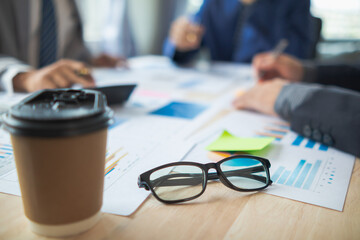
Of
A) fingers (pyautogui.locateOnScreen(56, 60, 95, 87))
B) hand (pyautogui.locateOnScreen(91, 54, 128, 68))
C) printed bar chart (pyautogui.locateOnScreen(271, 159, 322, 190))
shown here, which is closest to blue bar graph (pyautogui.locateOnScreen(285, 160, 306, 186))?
printed bar chart (pyautogui.locateOnScreen(271, 159, 322, 190))

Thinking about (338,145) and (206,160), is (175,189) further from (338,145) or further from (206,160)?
(338,145)

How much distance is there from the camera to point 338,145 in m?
0.62

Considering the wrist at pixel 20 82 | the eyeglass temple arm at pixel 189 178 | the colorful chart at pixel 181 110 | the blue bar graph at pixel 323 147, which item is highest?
the wrist at pixel 20 82

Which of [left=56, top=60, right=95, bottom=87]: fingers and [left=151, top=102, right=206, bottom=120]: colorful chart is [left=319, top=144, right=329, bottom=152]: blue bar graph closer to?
[left=151, top=102, right=206, bottom=120]: colorful chart

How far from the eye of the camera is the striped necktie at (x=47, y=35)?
1.39 metres

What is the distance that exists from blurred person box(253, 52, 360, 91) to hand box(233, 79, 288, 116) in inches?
12.3

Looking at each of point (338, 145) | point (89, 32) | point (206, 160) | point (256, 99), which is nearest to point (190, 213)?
point (206, 160)

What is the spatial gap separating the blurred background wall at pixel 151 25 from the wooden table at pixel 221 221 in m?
1.76

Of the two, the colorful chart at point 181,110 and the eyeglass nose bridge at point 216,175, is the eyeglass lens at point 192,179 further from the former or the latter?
the colorful chart at point 181,110

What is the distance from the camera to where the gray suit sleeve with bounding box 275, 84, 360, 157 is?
61cm

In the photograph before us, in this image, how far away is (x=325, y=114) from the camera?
0.67m

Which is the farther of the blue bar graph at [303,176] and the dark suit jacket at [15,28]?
the dark suit jacket at [15,28]

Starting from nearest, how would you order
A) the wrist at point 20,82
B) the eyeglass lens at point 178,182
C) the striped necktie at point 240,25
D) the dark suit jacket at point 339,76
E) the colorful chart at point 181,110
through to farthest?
1. the eyeglass lens at point 178,182
2. the colorful chart at point 181,110
3. the wrist at point 20,82
4. the dark suit jacket at point 339,76
5. the striped necktie at point 240,25

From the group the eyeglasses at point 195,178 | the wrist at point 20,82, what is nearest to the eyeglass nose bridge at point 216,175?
the eyeglasses at point 195,178
